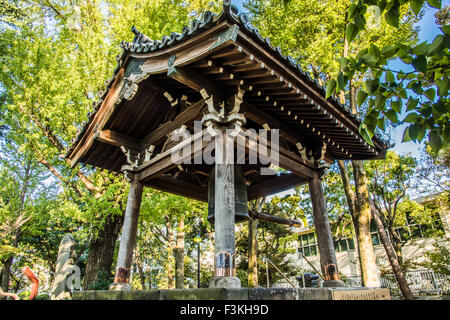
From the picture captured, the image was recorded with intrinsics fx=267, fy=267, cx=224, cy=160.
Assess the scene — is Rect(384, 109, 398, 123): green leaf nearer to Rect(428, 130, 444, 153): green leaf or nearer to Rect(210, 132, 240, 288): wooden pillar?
Rect(428, 130, 444, 153): green leaf

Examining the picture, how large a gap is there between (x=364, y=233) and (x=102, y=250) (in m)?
9.57

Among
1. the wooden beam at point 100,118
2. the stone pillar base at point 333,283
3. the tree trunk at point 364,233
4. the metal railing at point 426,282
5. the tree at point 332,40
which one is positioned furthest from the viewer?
the metal railing at point 426,282

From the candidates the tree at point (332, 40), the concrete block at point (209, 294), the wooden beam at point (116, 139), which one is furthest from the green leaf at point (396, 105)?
the tree at point (332, 40)

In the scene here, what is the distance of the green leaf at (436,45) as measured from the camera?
62.3 inches

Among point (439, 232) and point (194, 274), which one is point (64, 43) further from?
point (439, 232)

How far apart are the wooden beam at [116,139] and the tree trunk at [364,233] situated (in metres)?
8.06

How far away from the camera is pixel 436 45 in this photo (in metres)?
1.58

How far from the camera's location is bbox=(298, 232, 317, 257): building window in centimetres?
2994

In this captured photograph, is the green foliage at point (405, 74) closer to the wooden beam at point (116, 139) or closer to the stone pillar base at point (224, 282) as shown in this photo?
the stone pillar base at point (224, 282)

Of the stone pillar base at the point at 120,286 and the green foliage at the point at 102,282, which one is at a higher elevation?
the green foliage at the point at 102,282

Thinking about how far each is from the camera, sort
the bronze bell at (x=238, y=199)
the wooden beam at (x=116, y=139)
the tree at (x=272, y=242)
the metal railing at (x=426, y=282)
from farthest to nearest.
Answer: the tree at (x=272, y=242), the metal railing at (x=426, y=282), the wooden beam at (x=116, y=139), the bronze bell at (x=238, y=199)

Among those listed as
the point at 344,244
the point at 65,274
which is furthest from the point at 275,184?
the point at 344,244

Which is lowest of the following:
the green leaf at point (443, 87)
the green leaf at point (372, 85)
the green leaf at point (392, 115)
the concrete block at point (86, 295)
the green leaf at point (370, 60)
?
the concrete block at point (86, 295)
